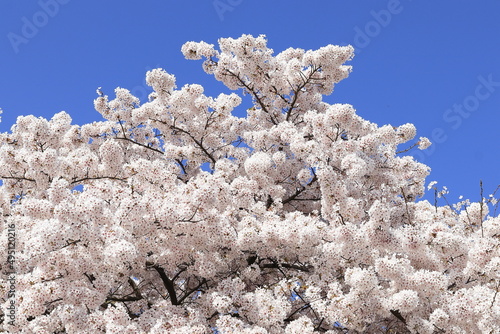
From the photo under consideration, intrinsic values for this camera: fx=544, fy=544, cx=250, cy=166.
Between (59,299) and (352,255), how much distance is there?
4940 mm

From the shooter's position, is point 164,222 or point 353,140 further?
point 353,140

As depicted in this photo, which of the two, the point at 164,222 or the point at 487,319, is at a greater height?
the point at 164,222

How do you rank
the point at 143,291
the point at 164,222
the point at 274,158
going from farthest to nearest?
the point at 274,158
the point at 143,291
the point at 164,222

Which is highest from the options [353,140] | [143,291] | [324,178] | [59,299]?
[353,140]

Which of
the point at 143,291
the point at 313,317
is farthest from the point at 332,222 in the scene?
the point at 143,291

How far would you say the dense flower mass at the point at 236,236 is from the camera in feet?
27.0

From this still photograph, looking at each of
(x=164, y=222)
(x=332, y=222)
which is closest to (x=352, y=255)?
(x=332, y=222)

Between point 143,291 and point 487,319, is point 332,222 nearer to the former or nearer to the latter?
point 487,319

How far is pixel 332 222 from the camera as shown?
33.1ft

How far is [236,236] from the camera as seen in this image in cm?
995

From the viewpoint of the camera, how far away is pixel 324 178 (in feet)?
33.5

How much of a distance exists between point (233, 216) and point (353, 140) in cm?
310

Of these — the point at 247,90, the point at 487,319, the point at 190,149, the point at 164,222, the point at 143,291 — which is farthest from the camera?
the point at 247,90

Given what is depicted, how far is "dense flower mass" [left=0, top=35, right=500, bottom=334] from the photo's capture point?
324 inches
